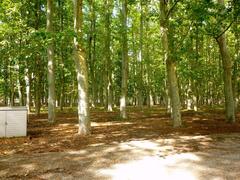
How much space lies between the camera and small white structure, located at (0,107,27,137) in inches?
569

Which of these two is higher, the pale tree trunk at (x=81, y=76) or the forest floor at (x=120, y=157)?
the pale tree trunk at (x=81, y=76)

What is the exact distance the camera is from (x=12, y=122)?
48.1 feet

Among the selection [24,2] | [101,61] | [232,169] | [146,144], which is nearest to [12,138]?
[146,144]

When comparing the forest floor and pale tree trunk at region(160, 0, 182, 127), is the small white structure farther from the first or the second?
pale tree trunk at region(160, 0, 182, 127)

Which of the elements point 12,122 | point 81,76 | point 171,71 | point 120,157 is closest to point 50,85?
point 12,122

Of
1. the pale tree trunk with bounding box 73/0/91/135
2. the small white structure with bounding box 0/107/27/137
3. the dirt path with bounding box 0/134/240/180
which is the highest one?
the pale tree trunk with bounding box 73/0/91/135

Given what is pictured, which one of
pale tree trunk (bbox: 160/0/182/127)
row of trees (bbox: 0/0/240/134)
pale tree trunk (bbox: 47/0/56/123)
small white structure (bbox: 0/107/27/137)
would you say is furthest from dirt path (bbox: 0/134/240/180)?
pale tree trunk (bbox: 47/0/56/123)

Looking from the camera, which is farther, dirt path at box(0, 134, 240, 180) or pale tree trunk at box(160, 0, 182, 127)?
pale tree trunk at box(160, 0, 182, 127)

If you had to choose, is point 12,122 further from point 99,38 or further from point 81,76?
point 99,38

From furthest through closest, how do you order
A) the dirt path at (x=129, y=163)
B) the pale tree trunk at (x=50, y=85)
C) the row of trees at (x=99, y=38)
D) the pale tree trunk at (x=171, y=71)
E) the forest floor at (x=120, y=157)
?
the pale tree trunk at (x=50, y=85), the pale tree trunk at (x=171, y=71), the row of trees at (x=99, y=38), the forest floor at (x=120, y=157), the dirt path at (x=129, y=163)

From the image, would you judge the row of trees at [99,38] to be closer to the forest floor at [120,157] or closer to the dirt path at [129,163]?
the forest floor at [120,157]

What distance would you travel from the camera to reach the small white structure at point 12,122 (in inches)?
569

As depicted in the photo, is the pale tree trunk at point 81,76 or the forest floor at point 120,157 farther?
the pale tree trunk at point 81,76

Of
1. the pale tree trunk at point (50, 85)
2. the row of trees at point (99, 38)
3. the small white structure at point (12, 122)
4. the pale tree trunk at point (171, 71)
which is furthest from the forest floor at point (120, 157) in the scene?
the pale tree trunk at point (50, 85)
